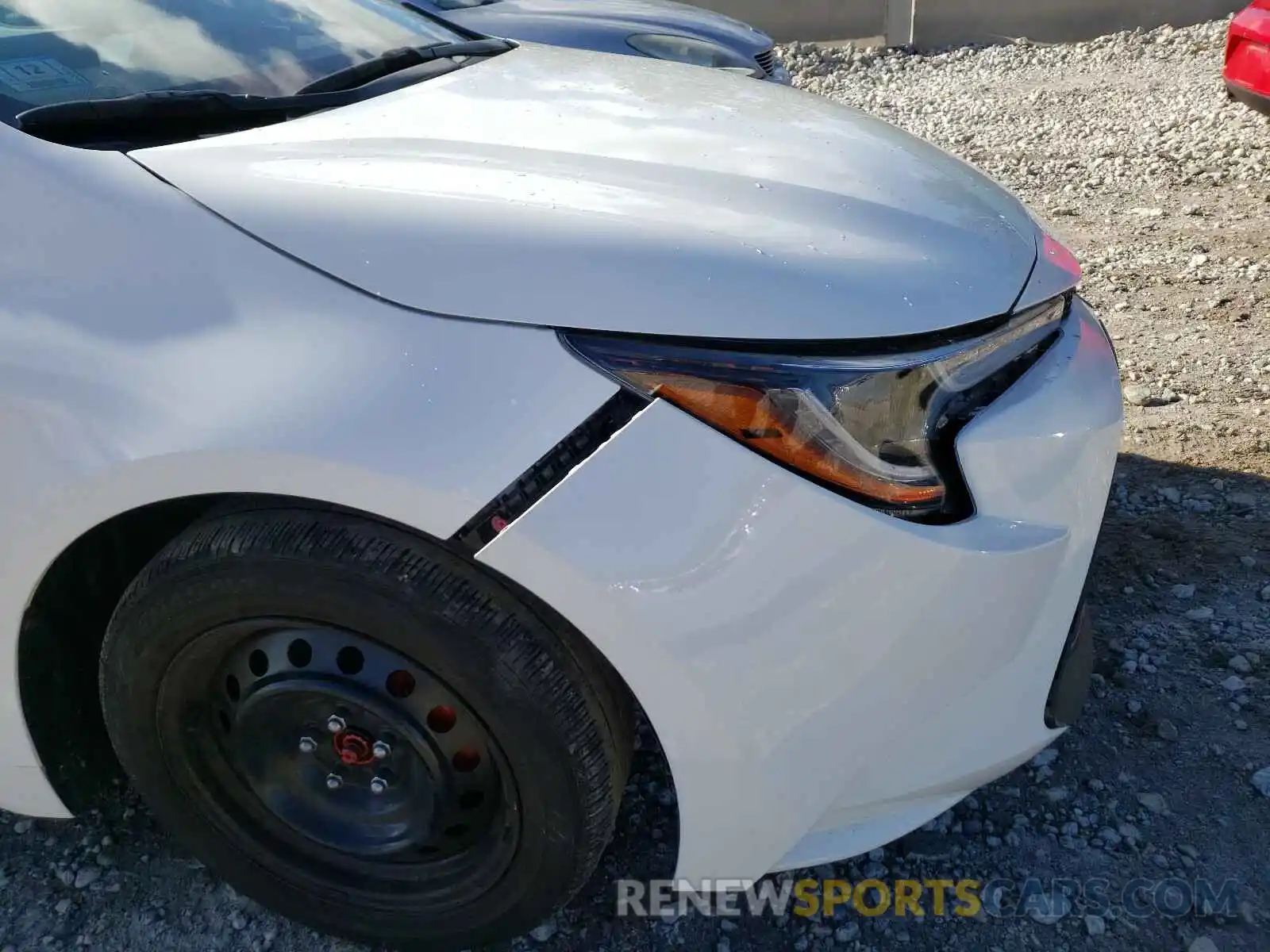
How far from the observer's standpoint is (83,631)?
1.86 m

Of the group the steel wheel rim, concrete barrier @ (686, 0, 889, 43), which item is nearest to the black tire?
the steel wheel rim

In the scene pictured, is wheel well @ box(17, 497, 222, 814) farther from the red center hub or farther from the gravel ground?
the red center hub

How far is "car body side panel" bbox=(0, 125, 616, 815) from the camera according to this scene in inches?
57.2

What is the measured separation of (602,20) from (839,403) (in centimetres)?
481

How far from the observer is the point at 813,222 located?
5.58 ft

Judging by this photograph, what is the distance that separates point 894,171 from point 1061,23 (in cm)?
991

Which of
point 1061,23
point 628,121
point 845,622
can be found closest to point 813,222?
point 628,121

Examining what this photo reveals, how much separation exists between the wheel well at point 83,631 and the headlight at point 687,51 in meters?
4.44

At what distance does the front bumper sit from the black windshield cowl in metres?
0.96

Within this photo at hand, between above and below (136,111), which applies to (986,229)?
below

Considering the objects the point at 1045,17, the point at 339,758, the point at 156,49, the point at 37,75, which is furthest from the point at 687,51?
the point at 1045,17

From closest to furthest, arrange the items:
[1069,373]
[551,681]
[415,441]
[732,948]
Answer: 1. [415,441]
2. [551,681]
3. [1069,373]
4. [732,948]

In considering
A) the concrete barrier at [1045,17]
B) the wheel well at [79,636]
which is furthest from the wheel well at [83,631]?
the concrete barrier at [1045,17]

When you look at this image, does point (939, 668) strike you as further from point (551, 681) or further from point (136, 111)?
point (136, 111)
